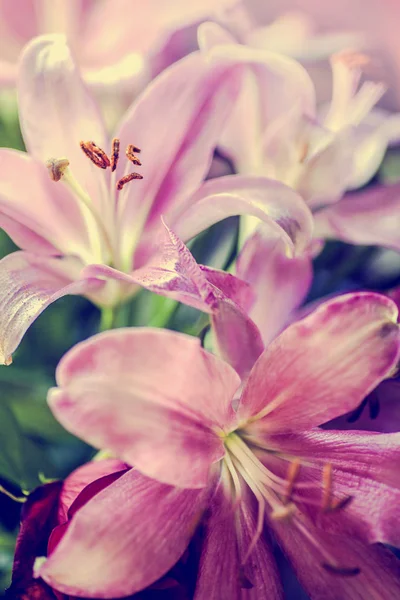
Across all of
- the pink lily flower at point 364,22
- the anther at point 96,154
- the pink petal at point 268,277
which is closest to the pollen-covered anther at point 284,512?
the pink petal at point 268,277

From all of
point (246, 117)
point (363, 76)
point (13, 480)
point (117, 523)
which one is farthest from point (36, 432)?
point (363, 76)

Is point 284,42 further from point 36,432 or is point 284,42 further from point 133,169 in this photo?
point 36,432

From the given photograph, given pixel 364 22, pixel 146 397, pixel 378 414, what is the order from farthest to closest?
pixel 364 22 < pixel 378 414 < pixel 146 397

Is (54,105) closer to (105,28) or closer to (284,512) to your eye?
(105,28)

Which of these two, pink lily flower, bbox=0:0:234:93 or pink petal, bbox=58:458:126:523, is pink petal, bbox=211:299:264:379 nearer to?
pink petal, bbox=58:458:126:523

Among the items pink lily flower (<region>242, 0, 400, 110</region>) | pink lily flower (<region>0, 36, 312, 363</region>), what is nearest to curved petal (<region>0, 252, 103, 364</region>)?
pink lily flower (<region>0, 36, 312, 363</region>)

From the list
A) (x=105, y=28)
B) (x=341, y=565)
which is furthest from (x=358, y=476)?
(x=105, y=28)

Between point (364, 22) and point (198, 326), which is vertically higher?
point (364, 22)
